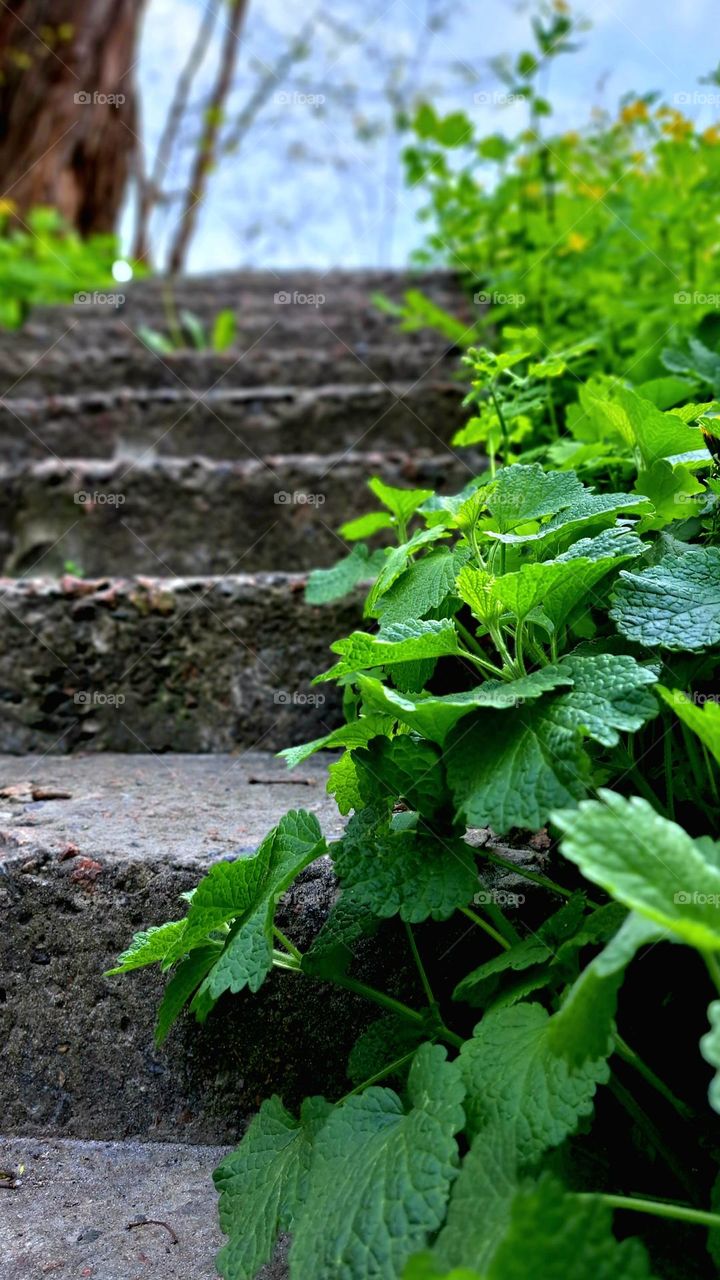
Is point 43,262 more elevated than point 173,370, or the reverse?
point 43,262

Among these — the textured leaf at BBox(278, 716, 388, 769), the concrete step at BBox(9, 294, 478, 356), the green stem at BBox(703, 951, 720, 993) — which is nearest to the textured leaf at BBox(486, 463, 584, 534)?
the textured leaf at BBox(278, 716, 388, 769)

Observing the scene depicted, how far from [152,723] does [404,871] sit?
2.73 ft

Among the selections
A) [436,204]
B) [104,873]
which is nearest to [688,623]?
[104,873]

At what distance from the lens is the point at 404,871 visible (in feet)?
2.39

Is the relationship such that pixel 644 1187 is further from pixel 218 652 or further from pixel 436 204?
pixel 436 204

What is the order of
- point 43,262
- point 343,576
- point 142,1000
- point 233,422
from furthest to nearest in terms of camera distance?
1. point 43,262
2. point 233,422
3. point 343,576
4. point 142,1000

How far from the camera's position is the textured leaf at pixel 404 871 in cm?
70

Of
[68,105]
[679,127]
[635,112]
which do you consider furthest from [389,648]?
[68,105]

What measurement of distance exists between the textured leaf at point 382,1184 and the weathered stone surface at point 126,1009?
248 mm

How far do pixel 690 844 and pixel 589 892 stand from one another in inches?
15.8

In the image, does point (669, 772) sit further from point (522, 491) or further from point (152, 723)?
point (152, 723)

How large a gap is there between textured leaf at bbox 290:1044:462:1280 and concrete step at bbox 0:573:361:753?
81 cm

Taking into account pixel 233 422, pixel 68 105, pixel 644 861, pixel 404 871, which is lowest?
pixel 404 871

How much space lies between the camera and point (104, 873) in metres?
0.99
